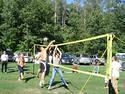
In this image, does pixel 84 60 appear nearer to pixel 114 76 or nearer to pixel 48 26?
pixel 48 26

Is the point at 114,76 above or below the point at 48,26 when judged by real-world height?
below

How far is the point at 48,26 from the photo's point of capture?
60.6 m

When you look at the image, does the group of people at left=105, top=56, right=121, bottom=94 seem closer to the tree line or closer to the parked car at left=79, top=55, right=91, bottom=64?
the parked car at left=79, top=55, right=91, bottom=64

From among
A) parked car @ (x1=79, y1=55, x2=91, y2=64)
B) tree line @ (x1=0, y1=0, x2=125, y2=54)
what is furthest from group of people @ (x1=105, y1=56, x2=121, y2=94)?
tree line @ (x1=0, y1=0, x2=125, y2=54)

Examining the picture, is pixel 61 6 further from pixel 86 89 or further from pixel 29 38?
pixel 86 89

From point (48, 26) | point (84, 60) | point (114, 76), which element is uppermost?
point (48, 26)

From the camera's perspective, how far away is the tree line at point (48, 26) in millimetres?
58062

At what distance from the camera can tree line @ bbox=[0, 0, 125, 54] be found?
58.1 metres

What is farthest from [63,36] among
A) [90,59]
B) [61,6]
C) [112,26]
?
[61,6]

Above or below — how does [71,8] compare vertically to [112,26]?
above

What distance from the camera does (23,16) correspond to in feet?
193

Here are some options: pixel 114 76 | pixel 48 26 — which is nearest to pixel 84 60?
pixel 48 26

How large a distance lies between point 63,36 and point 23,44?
386 inches

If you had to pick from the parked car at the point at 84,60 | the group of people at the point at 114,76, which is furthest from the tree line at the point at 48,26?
the group of people at the point at 114,76
